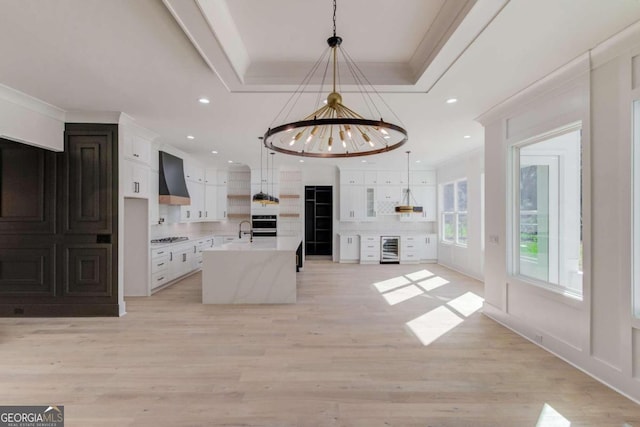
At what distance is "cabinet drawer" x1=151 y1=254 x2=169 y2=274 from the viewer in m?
4.87

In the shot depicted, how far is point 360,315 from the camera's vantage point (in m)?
3.88

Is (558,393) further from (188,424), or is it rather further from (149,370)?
(149,370)

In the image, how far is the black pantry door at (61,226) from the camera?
12.4 ft

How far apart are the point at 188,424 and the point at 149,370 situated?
3.01ft

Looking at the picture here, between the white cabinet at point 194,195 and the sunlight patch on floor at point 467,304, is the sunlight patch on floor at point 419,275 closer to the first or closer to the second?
the sunlight patch on floor at point 467,304

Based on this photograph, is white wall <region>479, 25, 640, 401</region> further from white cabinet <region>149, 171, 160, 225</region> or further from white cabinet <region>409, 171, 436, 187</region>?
white cabinet <region>149, 171, 160, 225</region>

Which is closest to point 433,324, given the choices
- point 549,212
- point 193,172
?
point 549,212

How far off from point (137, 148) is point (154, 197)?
1116mm

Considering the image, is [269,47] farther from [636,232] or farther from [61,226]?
[61,226]

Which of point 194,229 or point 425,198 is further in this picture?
point 425,198

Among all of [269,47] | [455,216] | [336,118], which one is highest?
[269,47]

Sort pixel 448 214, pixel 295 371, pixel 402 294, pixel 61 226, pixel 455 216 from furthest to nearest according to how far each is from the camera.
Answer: pixel 448 214, pixel 455 216, pixel 402 294, pixel 61 226, pixel 295 371

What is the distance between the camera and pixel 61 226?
3.82 metres

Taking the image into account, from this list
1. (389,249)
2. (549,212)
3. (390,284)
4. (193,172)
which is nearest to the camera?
(549,212)
